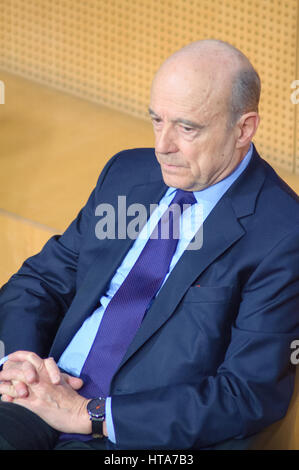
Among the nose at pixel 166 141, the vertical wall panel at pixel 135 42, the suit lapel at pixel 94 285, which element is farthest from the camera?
the vertical wall panel at pixel 135 42

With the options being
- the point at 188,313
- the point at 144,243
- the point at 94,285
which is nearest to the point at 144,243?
the point at 144,243

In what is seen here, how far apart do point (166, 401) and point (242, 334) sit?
219 millimetres

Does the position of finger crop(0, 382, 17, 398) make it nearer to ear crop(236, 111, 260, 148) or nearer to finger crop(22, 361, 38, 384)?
finger crop(22, 361, 38, 384)

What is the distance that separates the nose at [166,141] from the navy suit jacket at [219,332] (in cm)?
18

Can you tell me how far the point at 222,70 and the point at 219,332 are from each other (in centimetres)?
57

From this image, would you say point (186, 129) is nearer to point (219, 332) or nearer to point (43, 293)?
point (219, 332)

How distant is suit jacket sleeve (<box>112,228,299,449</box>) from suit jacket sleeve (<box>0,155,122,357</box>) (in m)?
0.36

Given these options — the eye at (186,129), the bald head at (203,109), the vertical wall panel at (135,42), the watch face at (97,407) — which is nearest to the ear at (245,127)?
the bald head at (203,109)

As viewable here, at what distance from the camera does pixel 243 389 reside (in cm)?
165

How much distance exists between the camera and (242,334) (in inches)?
66.2

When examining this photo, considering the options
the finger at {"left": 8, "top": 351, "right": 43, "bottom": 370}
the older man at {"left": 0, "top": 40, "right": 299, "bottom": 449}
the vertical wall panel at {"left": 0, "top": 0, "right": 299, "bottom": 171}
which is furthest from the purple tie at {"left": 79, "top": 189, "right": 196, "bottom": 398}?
the vertical wall panel at {"left": 0, "top": 0, "right": 299, "bottom": 171}

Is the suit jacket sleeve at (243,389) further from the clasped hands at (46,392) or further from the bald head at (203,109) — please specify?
the bald head at (203,109)

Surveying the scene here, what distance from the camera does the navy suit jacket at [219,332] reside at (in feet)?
5.41
